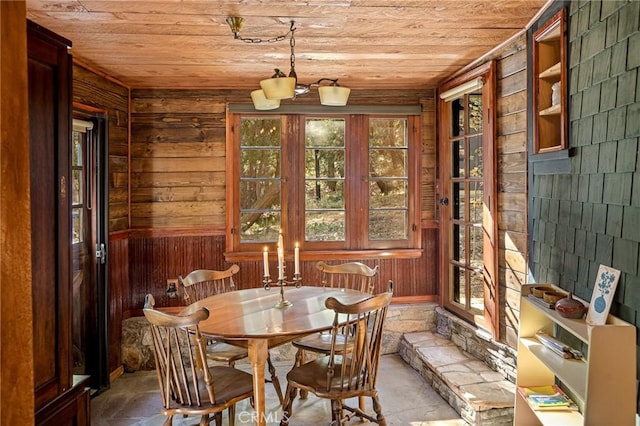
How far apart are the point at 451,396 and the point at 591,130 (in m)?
1.93

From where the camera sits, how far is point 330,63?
136 inches

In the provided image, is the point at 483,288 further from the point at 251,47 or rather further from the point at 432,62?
the point at 251,47

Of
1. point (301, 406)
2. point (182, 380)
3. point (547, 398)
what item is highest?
point (182, 380)

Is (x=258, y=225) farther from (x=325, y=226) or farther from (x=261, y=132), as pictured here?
(x=261, y=132)

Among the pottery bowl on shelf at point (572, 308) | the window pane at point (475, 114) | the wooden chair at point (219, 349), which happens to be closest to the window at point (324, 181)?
the window pane at point (475, 114)

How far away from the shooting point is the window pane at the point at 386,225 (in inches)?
170

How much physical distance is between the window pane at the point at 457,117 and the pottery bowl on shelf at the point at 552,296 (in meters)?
1.83

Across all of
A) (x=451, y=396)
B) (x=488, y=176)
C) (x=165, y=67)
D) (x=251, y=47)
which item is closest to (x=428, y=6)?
(x=251, y=47)

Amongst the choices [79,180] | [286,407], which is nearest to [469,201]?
[286,407]

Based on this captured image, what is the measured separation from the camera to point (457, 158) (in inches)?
157

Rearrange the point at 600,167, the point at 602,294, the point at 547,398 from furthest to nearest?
the point at 547,398 < the point at 600,167 < the point at 602,294

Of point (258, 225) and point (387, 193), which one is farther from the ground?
point (387, 193)

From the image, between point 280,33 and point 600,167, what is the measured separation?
1858mm

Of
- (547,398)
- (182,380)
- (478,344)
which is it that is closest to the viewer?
(182,380)
